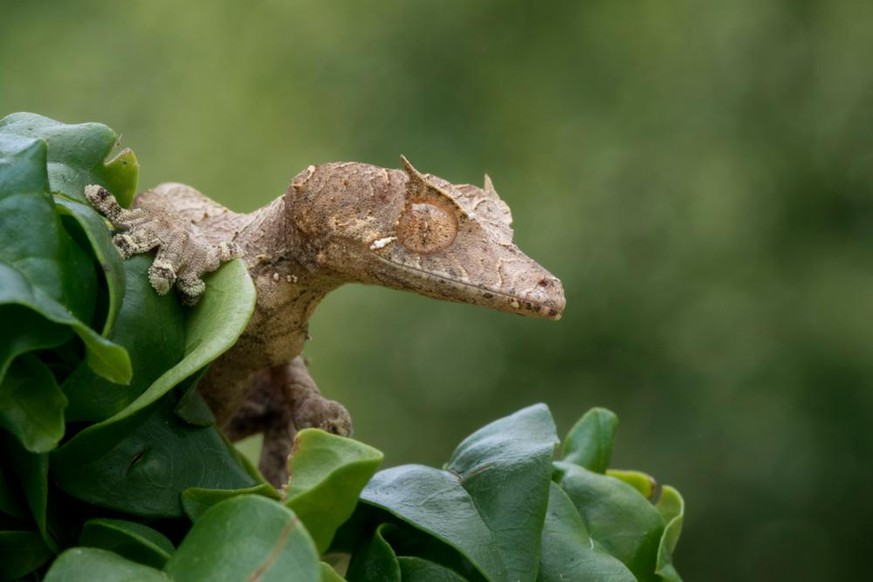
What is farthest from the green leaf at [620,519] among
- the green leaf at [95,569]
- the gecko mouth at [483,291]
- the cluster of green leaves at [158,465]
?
the green leaf at [95,569]

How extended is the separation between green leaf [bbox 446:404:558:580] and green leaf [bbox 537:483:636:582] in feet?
0.22

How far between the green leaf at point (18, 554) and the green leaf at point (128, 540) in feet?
0.10

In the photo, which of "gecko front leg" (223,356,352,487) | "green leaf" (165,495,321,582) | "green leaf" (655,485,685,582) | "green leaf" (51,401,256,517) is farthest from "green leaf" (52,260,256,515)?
"gecko front leg" (223,356,352,487)

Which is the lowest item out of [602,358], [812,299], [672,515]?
[602,358]

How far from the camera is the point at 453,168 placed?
4117mm

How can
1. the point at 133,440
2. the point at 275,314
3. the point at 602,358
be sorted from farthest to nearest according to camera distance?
the point at 602,358, the point at 275,314, the point at 133,440

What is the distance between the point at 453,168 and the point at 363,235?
3.04 metres

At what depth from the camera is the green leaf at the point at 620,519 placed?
968 millimetres

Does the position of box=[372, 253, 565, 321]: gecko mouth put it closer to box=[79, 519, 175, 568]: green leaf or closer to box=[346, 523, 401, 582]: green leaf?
box=[346, 523, 401, 582]: green leaf

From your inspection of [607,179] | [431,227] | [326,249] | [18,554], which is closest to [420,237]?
[431,227]

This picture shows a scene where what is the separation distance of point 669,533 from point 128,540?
1.67 ft

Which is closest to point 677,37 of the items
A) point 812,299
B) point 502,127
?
point 502,127

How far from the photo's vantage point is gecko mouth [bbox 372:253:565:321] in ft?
3.31

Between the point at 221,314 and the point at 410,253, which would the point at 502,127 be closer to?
the point at 410,253
